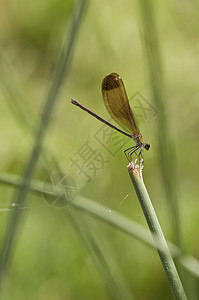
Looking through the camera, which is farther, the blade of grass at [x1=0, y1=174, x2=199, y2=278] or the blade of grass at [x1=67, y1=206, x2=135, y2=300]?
the blade of grass at [x1=67, y1=206, x2=135, y2=300]

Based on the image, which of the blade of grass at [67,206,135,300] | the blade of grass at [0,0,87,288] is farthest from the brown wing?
the blade of grass at [67,206,135,300]

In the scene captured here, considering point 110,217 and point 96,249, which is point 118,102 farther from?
point 96,249

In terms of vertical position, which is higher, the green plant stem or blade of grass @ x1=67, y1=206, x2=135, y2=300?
the green plant stem

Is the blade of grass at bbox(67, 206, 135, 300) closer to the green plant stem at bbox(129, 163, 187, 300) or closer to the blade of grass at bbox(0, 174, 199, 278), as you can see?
the blade of grass at bbox(0, 174, 199, 278)

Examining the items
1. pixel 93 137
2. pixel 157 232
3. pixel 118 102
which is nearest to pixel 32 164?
pixel 118 102

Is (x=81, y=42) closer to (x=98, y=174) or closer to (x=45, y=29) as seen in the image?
(x=45, y=29)

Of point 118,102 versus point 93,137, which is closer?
point 118,102

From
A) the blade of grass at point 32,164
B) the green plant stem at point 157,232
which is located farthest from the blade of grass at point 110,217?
the green plant stem at point 157,232
